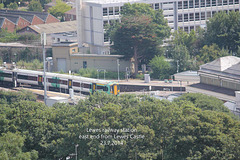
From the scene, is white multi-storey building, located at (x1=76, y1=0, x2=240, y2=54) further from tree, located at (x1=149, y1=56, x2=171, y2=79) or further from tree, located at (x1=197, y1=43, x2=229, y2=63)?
tree, located at (x1=197, y1=43, x2=229, y2=63)

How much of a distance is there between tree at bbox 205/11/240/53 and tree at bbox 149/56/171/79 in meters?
8.95

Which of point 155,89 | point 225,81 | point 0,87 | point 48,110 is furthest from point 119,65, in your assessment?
point 48,110

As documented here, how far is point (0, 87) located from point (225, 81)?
30955 mm

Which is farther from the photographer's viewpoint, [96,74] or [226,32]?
[226,32]

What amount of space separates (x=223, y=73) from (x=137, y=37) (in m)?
18.2

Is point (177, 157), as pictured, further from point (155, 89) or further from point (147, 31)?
point (147, 31)

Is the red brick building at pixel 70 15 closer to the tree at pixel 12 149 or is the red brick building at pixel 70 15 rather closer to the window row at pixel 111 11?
the window row at pixel 111 11

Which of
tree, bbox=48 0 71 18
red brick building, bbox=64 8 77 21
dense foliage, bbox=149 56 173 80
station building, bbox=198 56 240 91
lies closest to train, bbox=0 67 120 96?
station building, bbox=198 56 240 91

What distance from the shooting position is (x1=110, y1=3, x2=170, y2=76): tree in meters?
62.5

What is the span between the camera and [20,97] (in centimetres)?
5016

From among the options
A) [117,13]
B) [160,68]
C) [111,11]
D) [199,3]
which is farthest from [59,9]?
[160,68]

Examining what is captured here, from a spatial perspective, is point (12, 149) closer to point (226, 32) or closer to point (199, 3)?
point (226, 32)

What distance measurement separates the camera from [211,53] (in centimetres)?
6212

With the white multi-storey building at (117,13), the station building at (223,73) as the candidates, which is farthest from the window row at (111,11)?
the station building at (223,73)
